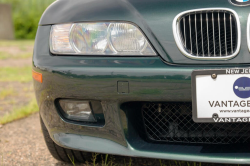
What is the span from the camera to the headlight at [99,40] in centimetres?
158

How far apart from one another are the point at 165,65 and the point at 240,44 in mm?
330

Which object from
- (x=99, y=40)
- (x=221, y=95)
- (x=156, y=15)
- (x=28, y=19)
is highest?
(x=156, y=15)

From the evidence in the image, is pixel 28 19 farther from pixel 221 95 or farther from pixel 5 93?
pixel 221 95

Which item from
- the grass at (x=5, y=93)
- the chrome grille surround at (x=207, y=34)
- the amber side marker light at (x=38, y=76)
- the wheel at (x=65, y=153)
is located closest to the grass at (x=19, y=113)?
the grass at (x=5, y=93)

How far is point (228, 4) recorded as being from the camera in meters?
1.49

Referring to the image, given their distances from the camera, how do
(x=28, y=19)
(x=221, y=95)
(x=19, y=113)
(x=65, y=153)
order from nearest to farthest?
(x=221, y=95) < (x=65, y=153) < (x=19, y=113) < (x=28, y=19)

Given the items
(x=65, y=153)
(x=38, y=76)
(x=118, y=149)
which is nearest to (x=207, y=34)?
(x=118, y=149)

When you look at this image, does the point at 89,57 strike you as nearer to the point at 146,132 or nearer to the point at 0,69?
the point at 146,132

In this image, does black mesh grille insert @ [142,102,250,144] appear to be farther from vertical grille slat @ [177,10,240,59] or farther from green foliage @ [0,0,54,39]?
green foliage @ [0,0,54,39]

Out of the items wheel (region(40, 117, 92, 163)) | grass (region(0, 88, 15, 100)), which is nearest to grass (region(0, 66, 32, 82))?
grass (region(0, 88, 15, 100))

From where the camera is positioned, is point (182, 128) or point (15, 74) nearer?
point (182, 128)

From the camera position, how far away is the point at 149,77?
1.47 meters

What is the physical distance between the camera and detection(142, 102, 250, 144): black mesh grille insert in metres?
1.59

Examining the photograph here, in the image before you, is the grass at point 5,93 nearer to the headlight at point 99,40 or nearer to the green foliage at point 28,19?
the headlight at point 99,40
